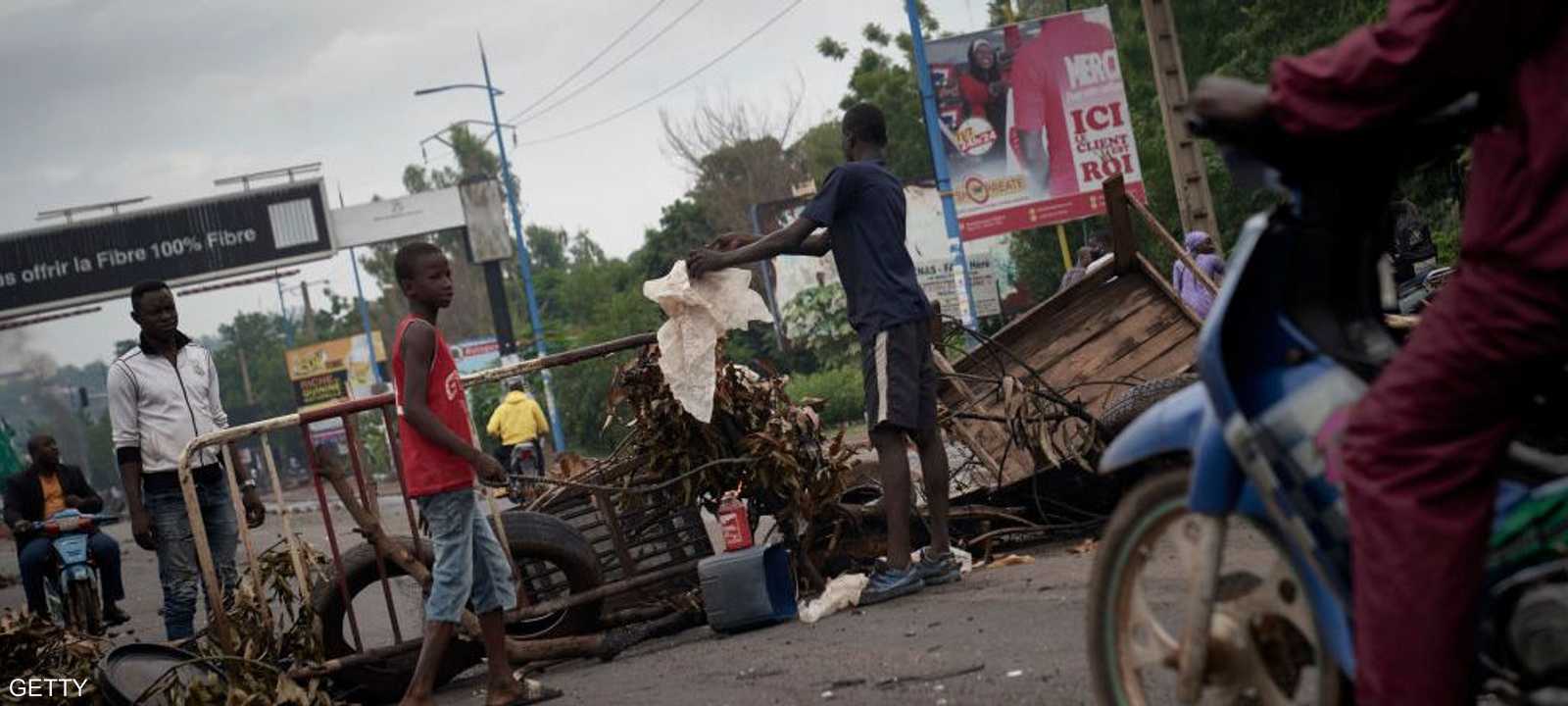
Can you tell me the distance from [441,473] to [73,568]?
6004mm

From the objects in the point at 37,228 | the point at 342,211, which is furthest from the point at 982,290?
the point at 37,228

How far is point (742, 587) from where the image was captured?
7.12 m

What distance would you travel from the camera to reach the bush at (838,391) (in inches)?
1449

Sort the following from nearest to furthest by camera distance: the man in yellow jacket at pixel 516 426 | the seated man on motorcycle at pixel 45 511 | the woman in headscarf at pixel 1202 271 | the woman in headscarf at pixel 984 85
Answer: the seated man on motorcycle at pixel 45 511 < the woman in headscarf at pixel 1202 271 < the man in yellow jacket at pixel 516 426 < the woman in headscarf at pixel 984 85

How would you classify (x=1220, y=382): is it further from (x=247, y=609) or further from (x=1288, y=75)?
(x=247, y=609)

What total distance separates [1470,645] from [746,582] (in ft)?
15.3

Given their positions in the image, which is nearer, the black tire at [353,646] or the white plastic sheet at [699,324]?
the black tire at [353,646]

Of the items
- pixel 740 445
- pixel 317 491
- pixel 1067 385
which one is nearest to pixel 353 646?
pixel 317 491

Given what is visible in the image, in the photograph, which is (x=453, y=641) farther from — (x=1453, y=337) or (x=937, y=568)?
(x=1453, y=337)

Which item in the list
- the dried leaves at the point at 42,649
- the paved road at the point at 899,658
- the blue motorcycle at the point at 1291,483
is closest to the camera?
the blue motorcycle at the point at 1291,483

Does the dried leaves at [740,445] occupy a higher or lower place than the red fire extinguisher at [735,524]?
higher

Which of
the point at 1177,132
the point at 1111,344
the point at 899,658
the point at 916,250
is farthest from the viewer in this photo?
the point at 916,250

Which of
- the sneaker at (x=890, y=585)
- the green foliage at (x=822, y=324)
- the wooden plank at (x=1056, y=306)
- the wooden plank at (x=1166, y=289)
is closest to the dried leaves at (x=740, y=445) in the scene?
the sneaker at (x=890, y=585)

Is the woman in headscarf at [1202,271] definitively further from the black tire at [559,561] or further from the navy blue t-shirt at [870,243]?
the black tire at [559,561]
